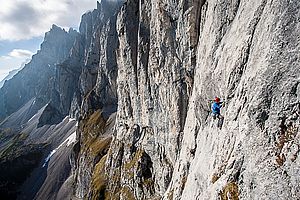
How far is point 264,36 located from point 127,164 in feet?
244

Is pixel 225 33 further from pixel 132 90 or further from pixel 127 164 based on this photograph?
pixel 127 164

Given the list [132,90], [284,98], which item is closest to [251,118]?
[284,98]

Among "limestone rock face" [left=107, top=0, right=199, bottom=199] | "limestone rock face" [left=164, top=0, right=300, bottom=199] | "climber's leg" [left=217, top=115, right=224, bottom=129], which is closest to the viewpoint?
"limestone rock face" [left=164, top=0, right=300, bottom=199]

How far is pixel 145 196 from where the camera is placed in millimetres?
74375

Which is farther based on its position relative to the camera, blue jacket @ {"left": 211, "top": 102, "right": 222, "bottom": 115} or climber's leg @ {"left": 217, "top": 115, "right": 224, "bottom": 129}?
climber's leg @ {"left": 217, "top": 115, "right": 224, "bottom": 129}

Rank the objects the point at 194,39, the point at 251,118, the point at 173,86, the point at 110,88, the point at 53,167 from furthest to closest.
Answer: the point at 53,167 → the point at 110,88 → the point at 173,86 → the point at 194,39 → the point at 251,118

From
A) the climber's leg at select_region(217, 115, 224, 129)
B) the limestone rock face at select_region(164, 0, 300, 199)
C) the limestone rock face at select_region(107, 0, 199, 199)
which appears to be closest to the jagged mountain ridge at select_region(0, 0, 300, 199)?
the limestone rock face at select_region(164, 0, 300, 199)

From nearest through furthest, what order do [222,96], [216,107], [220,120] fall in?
1. [216,107]
2. [220,120]
3. [222,96]

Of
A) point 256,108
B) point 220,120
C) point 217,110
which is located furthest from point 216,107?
point 256,108

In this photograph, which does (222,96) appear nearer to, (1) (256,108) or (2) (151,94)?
(1) (256,108)

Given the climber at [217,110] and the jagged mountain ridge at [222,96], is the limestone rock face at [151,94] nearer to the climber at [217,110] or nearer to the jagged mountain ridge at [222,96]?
the jagged mountain ridge at [222,96]

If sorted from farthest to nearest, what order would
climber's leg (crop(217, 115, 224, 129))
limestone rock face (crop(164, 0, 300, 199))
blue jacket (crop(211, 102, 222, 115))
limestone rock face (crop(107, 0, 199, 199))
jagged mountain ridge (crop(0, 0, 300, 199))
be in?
limestone rock face (crop(107, 0, 199, 199)) → climber's leg (crop(217, 115, 224, 129)) → blue jacket (crop(211, 102, 222, 115)) → jagged mountain ridge (crop(0, 0, 300, 199)) → limestone rock face (crop(164, 0, 300, 199))

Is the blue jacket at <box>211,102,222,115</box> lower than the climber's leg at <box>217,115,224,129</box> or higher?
higher

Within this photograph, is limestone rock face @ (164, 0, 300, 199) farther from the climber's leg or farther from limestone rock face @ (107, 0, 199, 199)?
limestone rock face @ (107, 0, 199, 199)
